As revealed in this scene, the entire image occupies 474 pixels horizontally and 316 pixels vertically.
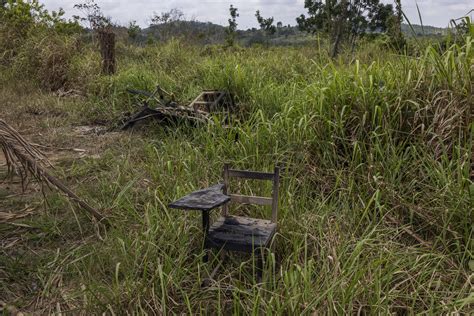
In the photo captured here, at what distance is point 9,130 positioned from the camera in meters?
2.16

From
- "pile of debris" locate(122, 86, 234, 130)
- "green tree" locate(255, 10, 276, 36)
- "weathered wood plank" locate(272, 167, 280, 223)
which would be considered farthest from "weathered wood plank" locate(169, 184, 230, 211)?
"green tree" locate(255, 10, 276, 36)

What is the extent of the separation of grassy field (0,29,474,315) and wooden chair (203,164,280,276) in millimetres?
121

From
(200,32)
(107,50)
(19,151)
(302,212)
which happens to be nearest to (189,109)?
(302,212)

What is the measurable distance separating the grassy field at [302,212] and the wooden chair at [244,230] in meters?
0.12

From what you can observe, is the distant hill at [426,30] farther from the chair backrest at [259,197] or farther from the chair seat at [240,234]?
the chair seat at [240,234]

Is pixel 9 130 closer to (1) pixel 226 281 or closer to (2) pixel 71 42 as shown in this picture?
(1) pixel 226 281

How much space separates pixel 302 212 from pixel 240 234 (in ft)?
2.07

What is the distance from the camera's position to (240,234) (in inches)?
89.1

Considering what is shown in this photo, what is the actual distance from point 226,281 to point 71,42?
7617 mm

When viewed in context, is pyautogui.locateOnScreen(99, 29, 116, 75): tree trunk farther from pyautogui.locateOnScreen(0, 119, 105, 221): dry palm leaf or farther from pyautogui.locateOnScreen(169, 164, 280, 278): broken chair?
pyautogui.locateOnScreen(169, 164, 280, 278): broken chair

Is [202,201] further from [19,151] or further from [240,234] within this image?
[19,151]

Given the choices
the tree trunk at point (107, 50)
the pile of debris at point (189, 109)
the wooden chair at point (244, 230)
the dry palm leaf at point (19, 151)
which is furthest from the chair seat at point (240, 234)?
the tree trunk at point (107, 50)

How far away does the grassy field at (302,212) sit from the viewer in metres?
2.00

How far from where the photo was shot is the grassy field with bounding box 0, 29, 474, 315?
200 centimetres
